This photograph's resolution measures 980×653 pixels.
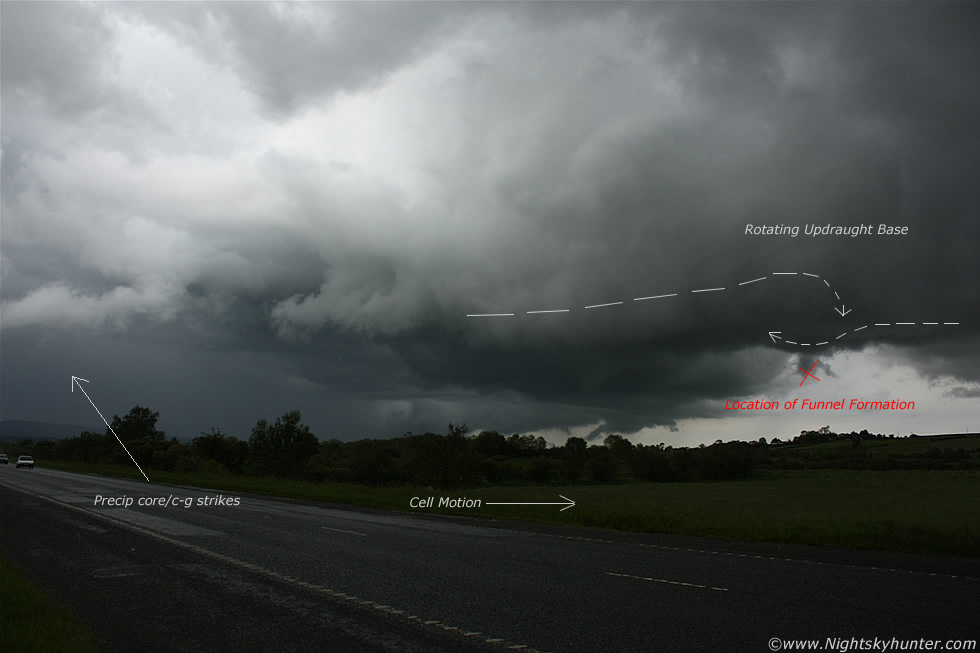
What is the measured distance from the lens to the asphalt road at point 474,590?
8656 mm

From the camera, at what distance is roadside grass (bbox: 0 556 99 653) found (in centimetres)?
821

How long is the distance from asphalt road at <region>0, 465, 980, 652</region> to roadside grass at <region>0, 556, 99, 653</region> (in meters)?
0.31

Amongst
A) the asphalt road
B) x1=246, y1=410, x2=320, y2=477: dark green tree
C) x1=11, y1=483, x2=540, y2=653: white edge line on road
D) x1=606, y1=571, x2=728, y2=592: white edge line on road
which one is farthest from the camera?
x1=246, y1=410, x2=320, y2=477: dark green tree

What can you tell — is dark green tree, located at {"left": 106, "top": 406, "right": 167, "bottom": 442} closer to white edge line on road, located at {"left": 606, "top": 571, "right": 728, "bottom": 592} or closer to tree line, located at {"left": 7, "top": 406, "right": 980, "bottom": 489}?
tree line, located at {"left": 7, "top": 406, "right": 980, "bottom": 489}

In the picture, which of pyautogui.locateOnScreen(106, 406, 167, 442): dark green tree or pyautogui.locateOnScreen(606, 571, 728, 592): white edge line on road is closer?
pyautogui.locateOnScreen(606, 571, 728, 592): white edge line on road

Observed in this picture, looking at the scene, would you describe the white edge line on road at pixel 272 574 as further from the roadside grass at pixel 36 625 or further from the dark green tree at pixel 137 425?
the dark green tree at pixel 137 425

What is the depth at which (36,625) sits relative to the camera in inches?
358

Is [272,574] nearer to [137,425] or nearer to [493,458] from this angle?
[493,458]

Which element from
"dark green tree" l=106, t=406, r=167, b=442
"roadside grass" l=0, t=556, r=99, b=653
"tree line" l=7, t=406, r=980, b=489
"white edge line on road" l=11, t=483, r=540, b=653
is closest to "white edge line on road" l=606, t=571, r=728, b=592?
"white edge line on road" l=11, t=483, r=540, b=653

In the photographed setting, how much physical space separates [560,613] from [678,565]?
5547 millimetres

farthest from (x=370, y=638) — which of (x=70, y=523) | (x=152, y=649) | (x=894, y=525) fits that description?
(x=70, y=523)

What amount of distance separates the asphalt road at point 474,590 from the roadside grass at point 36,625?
1.02 ft

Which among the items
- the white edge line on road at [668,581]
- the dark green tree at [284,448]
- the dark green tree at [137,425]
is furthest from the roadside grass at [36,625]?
the dark green tree at [137,425]

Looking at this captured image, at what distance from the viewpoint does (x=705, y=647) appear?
799cm
